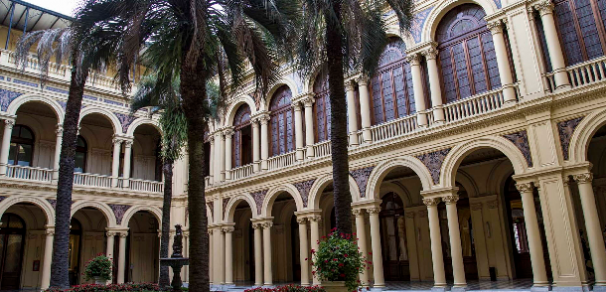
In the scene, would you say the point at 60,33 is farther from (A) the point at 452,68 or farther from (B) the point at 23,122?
(A) the point at 452,68

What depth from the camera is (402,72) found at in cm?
1819

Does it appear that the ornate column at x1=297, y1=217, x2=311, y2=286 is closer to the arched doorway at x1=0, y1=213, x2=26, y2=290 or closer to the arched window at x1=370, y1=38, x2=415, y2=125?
the arched window at x1=370, y1=38, x2=415, y2=125

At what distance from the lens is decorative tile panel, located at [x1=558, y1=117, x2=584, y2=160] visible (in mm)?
13055

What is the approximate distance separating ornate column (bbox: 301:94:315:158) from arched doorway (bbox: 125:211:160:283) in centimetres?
1291

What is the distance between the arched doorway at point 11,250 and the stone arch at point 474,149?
21.5 m

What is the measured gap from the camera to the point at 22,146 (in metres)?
24.7

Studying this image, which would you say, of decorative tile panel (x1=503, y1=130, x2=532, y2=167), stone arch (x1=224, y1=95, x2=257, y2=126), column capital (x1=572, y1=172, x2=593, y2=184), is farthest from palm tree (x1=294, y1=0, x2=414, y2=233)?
stone arch (x1=224, y1=95, x2=257, y2=126)

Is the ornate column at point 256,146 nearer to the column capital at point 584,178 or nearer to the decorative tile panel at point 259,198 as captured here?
the decorative tile panel at point 259,198

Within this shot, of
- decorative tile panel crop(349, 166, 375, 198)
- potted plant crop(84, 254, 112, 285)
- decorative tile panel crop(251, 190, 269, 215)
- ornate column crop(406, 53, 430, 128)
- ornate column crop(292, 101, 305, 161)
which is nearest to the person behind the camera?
ornate column crop(406, 53, 430, 128)

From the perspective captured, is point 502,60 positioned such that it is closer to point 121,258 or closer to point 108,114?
point 108,114

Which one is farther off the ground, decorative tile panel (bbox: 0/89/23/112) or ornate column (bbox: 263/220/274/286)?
decorative tile panel (bbox: 0/89/23/112)

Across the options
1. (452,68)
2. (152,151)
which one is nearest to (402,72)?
(452,68)

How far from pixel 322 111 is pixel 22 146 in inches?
629

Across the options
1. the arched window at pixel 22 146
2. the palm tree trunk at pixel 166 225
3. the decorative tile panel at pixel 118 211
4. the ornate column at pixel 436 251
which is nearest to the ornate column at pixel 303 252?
the palm tree trunk at pixel 166 225
